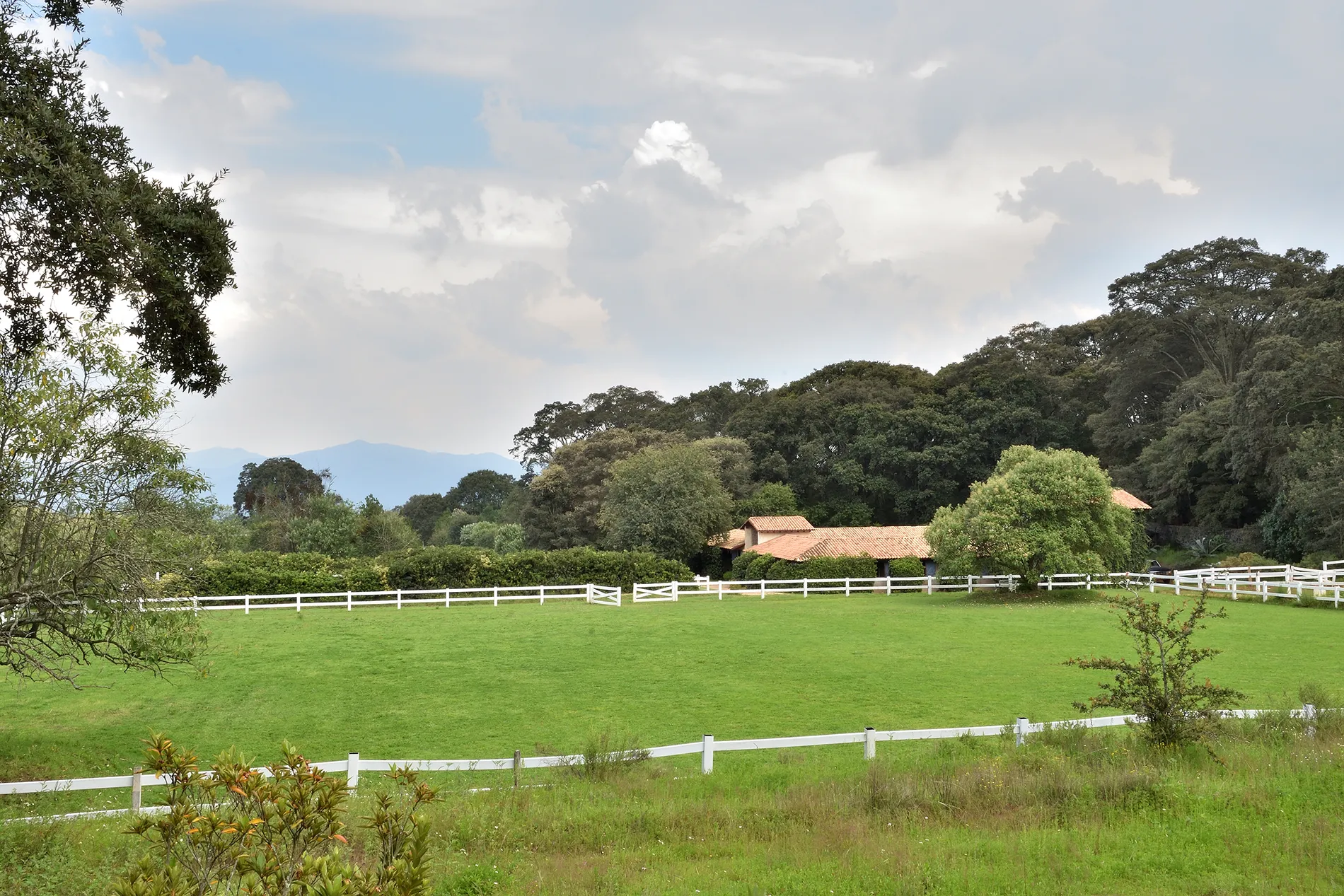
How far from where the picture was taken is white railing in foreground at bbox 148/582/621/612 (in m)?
31.5

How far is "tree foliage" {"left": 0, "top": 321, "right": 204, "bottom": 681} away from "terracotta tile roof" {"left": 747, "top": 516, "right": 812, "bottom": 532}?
38.7 metres

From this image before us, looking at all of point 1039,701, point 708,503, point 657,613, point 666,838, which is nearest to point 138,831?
point 666,838

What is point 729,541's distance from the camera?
50.3 meters

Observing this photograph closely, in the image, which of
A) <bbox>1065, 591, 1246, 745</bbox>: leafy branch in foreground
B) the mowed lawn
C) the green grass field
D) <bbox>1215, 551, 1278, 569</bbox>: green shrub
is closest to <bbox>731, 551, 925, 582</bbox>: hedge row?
the mowed lawn

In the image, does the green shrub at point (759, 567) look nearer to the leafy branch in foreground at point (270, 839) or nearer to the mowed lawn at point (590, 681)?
the mowed lawn at point (590, 681)

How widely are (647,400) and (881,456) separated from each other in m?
25.2

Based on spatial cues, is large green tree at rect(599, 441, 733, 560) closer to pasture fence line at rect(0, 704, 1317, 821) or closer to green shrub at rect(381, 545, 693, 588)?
green shrub at rect(381, 545, 693, 588)

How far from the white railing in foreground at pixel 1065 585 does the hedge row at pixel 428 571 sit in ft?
4.38

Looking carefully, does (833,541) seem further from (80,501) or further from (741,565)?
(80,501)

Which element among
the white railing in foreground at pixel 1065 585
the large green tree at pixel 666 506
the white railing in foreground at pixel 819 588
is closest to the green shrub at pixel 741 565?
the large green tree at pixel 666 506

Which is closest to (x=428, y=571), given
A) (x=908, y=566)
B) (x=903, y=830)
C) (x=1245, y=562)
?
(x=908, y=566)

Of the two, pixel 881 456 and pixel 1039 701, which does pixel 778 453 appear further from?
pixel 1039 701

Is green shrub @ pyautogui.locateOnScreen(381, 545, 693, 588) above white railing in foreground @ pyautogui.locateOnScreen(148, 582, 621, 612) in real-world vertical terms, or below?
above

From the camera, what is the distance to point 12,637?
31.9 ft
